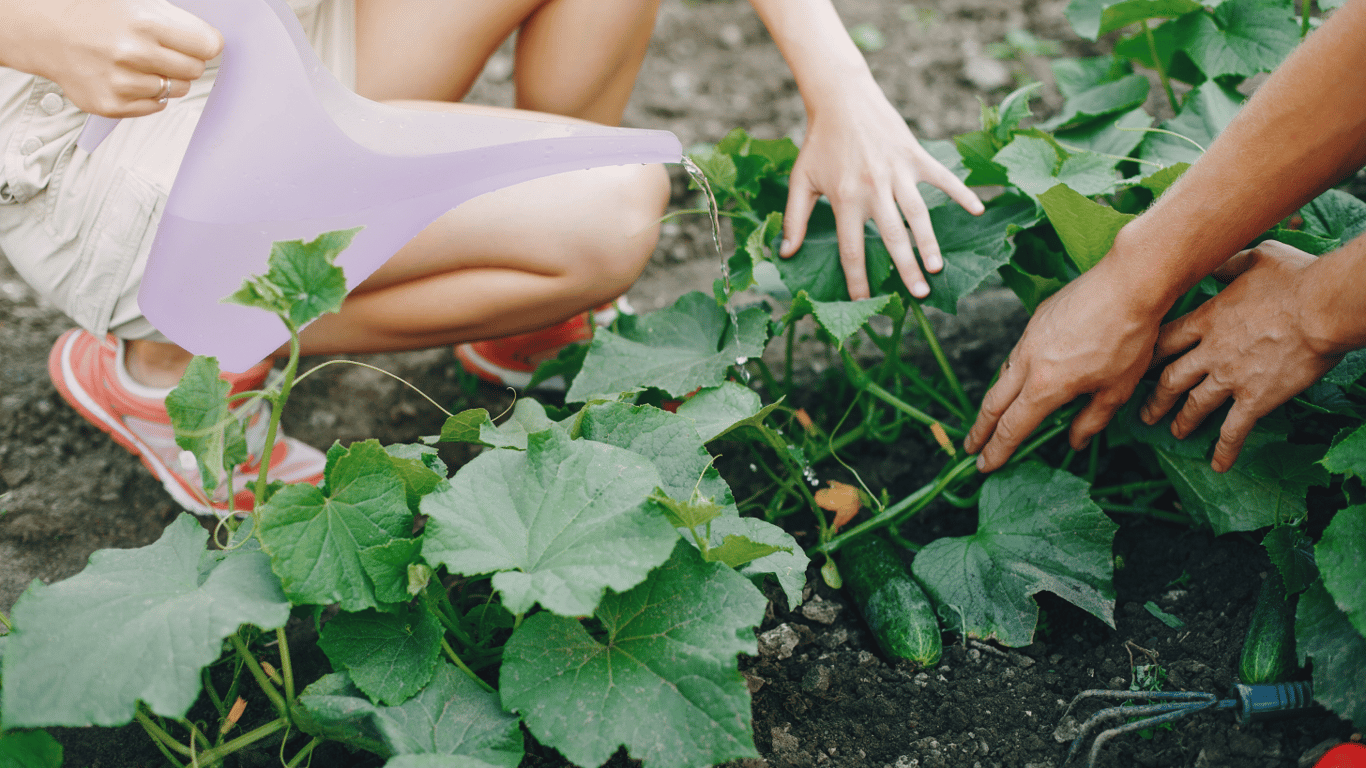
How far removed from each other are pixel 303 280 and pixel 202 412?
0.90ft

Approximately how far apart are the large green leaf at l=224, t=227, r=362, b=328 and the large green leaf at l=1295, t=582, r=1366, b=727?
1346 millimetres

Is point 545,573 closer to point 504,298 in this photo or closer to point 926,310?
point 504,298

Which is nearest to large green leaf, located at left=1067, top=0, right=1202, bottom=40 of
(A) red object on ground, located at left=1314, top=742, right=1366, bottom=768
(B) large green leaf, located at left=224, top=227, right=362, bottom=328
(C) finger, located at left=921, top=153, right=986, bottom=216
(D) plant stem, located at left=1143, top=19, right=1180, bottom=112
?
(D) plant stem, located at left=1143, top=19, right=1180, bottom=112

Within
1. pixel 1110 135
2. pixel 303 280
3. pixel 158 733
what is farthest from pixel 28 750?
pixel 1110 135

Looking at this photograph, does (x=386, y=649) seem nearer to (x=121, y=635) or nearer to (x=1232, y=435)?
(x=121, y=635)

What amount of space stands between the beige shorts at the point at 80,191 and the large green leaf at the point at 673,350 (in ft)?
2.58

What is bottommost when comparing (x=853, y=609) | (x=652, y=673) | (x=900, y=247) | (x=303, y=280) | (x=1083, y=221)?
(x=853, y=609)

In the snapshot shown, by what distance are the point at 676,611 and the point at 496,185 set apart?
0.67 metres

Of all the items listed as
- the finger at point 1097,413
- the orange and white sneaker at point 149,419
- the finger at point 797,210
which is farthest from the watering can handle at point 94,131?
the finger at point 1097,413

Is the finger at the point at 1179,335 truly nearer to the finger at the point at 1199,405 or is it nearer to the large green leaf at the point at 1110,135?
the finger at the point at 1199,405

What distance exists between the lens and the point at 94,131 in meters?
1.40

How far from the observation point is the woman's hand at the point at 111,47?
1156 mm

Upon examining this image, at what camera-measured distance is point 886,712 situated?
1381mm

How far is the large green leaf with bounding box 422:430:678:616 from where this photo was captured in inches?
41.7
